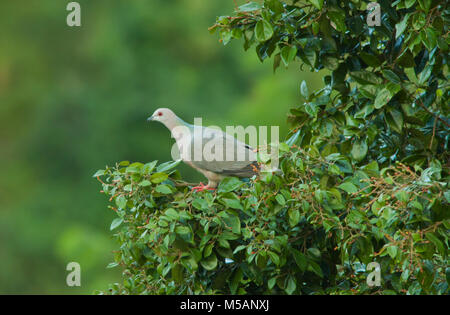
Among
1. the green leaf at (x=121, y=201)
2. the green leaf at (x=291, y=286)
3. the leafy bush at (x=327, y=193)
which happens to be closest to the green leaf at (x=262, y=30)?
the leafy bush at (x=327, y=193)

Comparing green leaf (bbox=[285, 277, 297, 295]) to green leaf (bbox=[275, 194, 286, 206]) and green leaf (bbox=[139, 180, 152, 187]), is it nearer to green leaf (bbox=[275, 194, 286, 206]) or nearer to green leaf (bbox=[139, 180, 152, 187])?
green leaf (bbox=[275, 194, 286, 206])

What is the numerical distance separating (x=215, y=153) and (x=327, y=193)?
3.51 feet

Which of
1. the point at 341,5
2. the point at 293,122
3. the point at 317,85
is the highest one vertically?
the point at 317,85

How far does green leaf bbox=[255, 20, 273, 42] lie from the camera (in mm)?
2686

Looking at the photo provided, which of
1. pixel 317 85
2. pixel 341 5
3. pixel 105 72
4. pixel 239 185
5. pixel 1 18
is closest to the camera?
pixel 239 185

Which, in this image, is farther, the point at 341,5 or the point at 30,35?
the point at 30,35

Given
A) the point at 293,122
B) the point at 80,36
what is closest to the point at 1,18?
the point at 80,36

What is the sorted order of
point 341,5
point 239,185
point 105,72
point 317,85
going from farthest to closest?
point 105,72, point 317,85, point 341,5, point 239,185

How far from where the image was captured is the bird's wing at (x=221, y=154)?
3354 mm

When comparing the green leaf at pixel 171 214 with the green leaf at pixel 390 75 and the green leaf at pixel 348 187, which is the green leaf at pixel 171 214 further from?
the green leaf at pixel 390 75

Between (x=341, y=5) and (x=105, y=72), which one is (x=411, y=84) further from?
(x=105, y=72)

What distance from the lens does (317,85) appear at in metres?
9.98

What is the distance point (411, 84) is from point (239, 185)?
0.85 meters

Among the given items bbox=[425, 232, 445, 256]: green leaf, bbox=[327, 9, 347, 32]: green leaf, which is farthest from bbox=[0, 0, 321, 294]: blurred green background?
bbox=[425, 232, 445, 256]: green leaf
